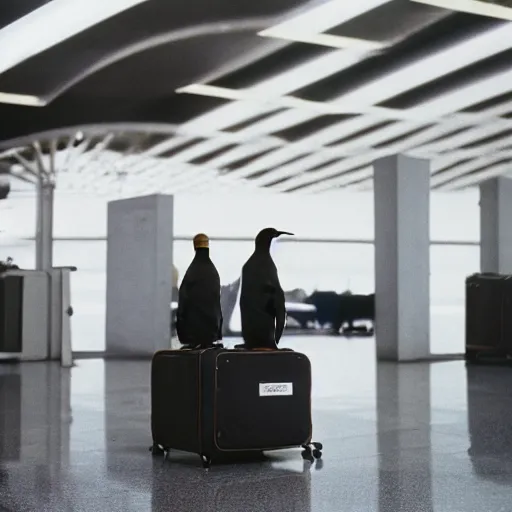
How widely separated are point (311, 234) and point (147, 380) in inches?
676

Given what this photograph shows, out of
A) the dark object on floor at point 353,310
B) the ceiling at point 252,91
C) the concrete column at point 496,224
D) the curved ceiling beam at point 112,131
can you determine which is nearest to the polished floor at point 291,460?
the ceiling at point 252,91

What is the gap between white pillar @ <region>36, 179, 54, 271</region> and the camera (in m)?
26.6

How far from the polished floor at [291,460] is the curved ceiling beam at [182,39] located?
26.9 ft

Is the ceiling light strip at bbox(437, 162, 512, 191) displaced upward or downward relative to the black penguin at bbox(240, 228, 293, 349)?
upward

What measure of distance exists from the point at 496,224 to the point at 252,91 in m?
6.29

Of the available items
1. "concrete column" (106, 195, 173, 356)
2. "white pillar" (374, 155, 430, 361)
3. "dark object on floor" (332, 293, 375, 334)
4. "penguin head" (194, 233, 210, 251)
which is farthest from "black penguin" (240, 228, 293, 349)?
"dark object on floor" (332, 293, 375, 334)

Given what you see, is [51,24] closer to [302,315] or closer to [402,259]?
[402,259]

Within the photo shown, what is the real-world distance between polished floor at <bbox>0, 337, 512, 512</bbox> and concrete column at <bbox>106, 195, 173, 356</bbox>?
710cm

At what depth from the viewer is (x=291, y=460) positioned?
6484 mm

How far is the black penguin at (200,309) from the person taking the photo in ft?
21.6

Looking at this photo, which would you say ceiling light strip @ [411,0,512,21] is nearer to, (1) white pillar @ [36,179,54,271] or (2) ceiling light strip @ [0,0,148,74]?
(2) ceiling light strip @ [0,0,148,74]

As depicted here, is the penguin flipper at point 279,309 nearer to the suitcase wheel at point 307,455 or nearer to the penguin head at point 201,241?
the penguin head at point 201,241

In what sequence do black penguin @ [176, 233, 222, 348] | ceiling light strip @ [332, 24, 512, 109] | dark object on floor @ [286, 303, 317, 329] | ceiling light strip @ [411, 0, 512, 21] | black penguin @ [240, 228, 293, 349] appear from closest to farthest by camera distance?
black penguin @ [240, 228, 293, 349], black penguin @ [176, 233, 222, 348], ceiling light strip @ [411, 0, 512, 21], ceiling light strip @ [332, 24, 512, 109], dark object on floor @ [286, 303, 317, 329]

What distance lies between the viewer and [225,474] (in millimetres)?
5898
